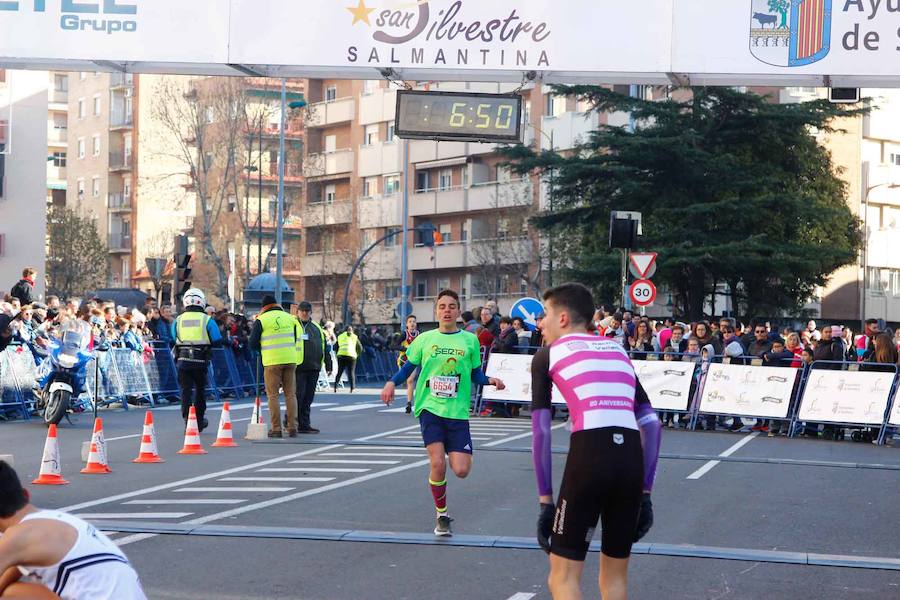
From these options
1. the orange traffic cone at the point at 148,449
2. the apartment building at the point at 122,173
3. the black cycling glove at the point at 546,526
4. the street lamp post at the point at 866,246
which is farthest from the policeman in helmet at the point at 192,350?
the apartment building at the point at 122,173

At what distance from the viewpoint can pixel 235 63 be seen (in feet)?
51.7

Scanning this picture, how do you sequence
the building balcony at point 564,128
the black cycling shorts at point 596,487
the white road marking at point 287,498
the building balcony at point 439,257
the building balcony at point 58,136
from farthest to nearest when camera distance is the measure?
1. the building balcony at point 58,136
2. the building balcony at point 439,257
3. the building balcony at point 564,128
4. the white road marking at point 287,498
5. the black cycling shorts at point 596,487

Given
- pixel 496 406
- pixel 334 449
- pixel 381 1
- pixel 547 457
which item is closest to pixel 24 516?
pixel 547 457

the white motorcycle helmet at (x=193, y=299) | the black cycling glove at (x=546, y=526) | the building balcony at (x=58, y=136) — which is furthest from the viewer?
the building balcony at (x=58, y=136)

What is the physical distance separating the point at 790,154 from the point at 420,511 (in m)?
35.1

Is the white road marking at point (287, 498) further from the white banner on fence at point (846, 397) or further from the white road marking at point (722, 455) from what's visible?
the white banner on fence at point (846, 397)

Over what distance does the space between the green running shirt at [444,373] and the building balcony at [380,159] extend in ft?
238

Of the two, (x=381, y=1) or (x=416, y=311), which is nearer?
(x=381, y=1)

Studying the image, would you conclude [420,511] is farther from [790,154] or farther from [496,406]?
[790,154]

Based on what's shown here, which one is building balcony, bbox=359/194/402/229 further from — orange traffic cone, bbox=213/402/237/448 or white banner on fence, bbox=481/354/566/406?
orange traffic cone, bbox=213/402/237/448

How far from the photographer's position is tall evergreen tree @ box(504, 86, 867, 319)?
4294cm

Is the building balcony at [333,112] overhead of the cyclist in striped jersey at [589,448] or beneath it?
overhead

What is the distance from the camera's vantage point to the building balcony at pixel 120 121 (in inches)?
3757

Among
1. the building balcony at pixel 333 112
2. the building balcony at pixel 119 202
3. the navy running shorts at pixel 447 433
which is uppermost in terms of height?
the building balcony at pixel 333 112
